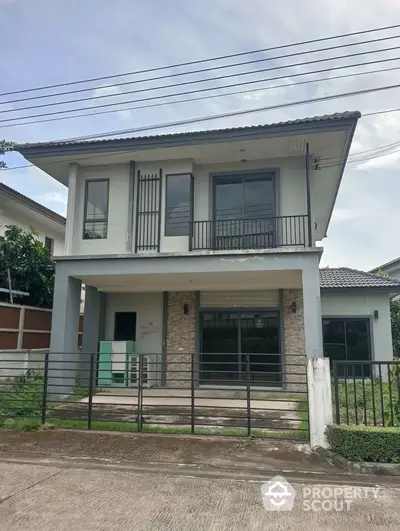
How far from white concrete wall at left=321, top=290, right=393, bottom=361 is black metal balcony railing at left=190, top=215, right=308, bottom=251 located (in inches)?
155

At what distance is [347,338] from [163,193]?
775cm

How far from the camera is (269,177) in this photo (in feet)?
37.8

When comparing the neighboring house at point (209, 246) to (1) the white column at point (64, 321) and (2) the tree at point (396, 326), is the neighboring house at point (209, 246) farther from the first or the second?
(2) the tree at point (396, 326)

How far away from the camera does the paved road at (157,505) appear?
3889 millimetres

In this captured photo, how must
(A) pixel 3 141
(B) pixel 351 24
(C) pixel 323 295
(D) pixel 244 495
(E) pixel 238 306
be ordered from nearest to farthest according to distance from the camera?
(D) pixel 244 495 < (B) pixel 351 24 < (A) pixel 3 141 < (E) pixel 238 306 < (C) pixel 323 295

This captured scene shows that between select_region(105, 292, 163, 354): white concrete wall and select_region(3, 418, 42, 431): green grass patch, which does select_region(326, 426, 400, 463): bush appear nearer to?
select_region(3, 418, 42, 431): green grass patch

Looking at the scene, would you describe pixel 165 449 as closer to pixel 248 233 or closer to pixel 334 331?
pixel 248 233

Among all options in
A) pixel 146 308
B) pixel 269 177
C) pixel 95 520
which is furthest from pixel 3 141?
pixel 95 520

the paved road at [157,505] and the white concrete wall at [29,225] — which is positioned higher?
the white concrete wall at [29,225]

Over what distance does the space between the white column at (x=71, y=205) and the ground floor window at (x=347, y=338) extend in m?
8.57

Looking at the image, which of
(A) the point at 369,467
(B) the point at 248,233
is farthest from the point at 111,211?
(A) the point at 369,467

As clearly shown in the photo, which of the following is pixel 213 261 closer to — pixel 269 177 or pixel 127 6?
pixel 269 177

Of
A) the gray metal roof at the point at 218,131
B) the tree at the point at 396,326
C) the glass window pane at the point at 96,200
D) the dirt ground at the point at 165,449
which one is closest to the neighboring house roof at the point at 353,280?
the tree at the point at 396,326

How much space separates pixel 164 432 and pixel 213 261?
4149 millimetres
